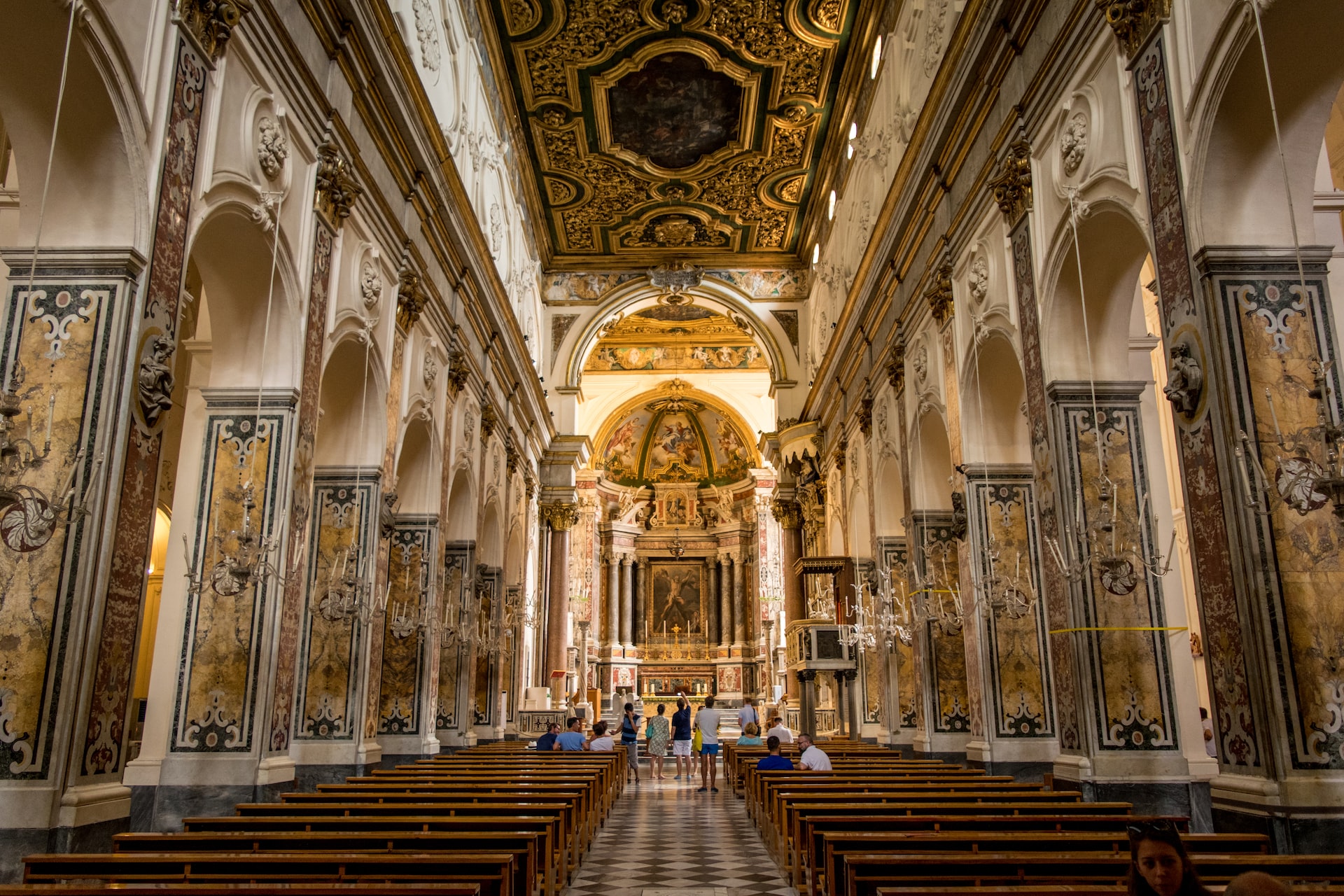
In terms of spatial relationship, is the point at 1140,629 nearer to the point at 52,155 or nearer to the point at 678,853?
the point at 678,853

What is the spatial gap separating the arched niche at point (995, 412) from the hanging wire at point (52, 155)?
27.6 feet

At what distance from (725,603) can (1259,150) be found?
29.2 metres

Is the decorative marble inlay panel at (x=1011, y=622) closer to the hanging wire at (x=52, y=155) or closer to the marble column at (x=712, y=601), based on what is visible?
the hanging wire at (x=52, y=155)

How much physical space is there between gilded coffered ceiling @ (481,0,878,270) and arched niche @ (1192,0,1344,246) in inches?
394

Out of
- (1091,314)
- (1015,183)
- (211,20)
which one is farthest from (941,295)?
(211,20)

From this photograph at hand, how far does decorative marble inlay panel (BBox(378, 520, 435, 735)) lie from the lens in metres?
12.4

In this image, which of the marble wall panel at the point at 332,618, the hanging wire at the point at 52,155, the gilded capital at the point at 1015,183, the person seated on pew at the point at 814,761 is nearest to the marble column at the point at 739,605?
the person seated on pew at the point at 814,761

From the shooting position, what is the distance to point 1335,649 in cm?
528

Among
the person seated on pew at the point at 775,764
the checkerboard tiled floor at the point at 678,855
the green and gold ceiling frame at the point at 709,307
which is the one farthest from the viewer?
the green and gold ceiling frame at the point at 709,307

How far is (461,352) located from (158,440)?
8555 mm

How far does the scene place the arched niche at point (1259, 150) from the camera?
231 inches

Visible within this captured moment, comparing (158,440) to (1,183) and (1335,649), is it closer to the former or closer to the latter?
(1,183)

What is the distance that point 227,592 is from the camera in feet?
23.6

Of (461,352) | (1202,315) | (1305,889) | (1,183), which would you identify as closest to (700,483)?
(461,352)
